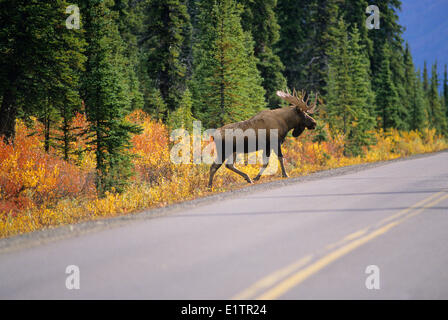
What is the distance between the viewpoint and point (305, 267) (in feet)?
14.1

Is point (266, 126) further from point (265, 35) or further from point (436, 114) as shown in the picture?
point (436, 114)

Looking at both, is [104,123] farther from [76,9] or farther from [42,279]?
[42,279]

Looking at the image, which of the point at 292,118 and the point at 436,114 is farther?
the point at 436,114

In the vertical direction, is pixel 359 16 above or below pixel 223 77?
above

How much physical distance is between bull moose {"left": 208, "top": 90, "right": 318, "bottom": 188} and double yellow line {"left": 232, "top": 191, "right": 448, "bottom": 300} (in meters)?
6.06

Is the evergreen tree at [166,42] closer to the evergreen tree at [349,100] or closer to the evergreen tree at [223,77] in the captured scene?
the evergreen tree at [223,77]

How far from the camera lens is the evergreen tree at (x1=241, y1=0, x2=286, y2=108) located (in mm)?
29234

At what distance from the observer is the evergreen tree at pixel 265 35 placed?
29234mm

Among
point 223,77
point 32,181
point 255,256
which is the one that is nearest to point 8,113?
point 32,181

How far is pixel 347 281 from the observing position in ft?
13.1

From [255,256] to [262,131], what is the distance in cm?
815

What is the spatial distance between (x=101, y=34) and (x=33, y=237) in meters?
8.84

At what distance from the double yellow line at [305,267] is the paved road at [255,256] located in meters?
0.01

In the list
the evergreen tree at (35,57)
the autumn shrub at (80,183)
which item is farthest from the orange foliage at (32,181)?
the evergreen tree at (35,57)
